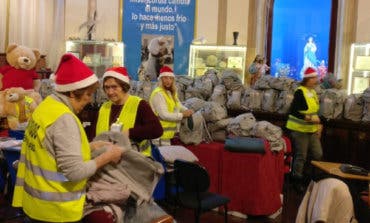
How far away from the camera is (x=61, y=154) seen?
2.05 meters

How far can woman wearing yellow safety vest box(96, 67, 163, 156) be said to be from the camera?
3139 millimetres

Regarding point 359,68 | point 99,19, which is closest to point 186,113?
point 359,68

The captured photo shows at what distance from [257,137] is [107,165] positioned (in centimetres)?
279

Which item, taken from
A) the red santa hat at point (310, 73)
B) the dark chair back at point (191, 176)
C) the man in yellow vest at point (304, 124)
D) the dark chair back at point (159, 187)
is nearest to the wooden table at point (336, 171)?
the dark chair back at point (191, 176)

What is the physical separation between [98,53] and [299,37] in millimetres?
3615

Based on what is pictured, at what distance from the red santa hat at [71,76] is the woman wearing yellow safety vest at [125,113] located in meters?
0.90

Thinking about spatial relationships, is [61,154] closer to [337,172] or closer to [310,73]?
[337,172]

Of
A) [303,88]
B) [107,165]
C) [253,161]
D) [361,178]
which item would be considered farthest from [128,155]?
[303,88]

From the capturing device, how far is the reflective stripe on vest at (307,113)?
5.78 m

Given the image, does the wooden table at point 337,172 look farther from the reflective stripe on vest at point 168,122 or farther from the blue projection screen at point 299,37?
the blue projection screen at point 299,37

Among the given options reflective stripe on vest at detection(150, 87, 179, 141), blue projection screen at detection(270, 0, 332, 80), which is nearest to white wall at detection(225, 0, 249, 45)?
blue projection screen at detection(270, 0, 332, 80)

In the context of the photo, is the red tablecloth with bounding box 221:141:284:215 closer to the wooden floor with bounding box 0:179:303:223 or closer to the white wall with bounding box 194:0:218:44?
the wooden floor with bounding box 0:179:303:223

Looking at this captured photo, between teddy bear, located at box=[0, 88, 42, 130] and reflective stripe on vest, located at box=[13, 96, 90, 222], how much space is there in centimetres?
328

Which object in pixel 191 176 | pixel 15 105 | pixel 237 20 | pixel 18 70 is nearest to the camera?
pixel 191 176
